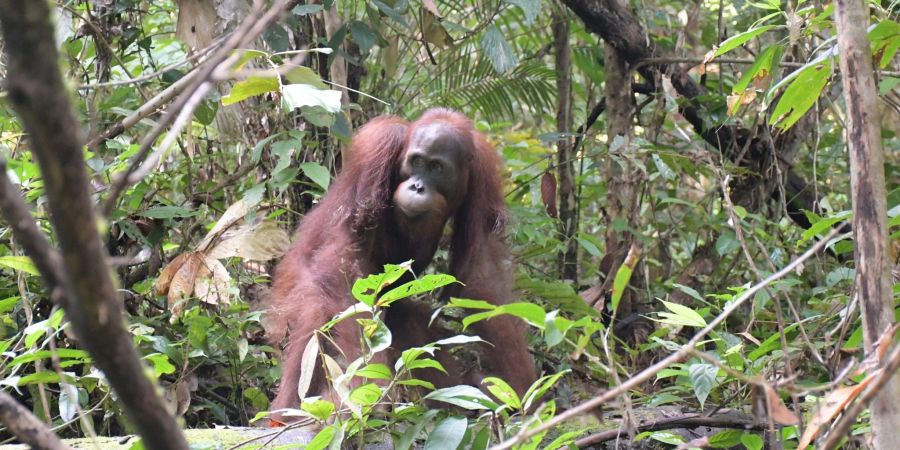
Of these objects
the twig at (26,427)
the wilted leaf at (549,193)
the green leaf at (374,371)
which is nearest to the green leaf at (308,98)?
the green leaf at (374,371)

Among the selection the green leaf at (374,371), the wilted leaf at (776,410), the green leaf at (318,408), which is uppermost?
the wilted leaf at (776,410)

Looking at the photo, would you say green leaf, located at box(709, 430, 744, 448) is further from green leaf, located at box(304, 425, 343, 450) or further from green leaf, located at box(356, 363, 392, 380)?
green leaf, located at box(304, 425, 343, 450)

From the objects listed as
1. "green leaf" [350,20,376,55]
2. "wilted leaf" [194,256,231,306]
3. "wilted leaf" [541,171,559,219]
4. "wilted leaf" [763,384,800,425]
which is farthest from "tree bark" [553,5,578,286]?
"wilted leaf" [763,384,800,425]

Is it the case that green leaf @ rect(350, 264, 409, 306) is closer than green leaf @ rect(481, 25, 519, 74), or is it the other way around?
green leaf @ rect(350, 264, 409, 306)

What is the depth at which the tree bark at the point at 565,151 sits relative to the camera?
4832 millimetres

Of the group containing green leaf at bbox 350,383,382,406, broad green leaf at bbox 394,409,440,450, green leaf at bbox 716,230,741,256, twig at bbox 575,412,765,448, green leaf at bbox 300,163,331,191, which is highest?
green leaf at bbox 300,163,331,191

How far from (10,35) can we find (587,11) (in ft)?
12.2

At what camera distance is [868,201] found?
170 centimetres

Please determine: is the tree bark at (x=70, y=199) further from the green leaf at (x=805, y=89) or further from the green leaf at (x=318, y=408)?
the green leaf at (x=805, y=89)

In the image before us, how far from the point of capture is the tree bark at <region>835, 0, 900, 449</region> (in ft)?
5.40

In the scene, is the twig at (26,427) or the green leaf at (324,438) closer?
the twig at (26,427)

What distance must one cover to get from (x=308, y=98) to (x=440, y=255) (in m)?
1.86

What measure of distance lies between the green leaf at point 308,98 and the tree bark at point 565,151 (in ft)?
A: 7.46

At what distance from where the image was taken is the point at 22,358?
251cm
